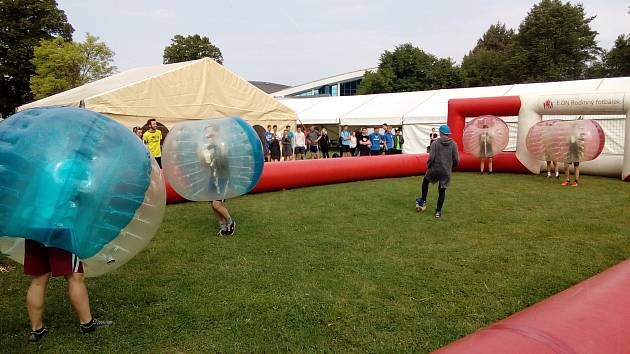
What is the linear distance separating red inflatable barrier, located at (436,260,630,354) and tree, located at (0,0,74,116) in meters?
46.3

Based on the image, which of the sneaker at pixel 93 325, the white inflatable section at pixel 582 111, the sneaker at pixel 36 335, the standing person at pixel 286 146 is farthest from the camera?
the standing person at pixel 286 146

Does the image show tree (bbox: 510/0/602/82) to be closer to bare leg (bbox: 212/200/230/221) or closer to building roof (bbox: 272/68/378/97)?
building roof (bbox: 272/68/378/97)

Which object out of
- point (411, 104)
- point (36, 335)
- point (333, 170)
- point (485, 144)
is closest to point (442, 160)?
point (333, 170)

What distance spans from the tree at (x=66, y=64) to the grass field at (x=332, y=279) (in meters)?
30.1

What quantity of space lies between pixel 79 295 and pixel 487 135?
11316mm

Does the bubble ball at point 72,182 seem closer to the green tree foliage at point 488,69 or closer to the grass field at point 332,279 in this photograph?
the grass field at point 332,279

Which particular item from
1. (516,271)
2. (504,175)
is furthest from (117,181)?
(504,175)

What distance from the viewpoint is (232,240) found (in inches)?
240

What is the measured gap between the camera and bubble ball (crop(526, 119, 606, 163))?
34.2 feet

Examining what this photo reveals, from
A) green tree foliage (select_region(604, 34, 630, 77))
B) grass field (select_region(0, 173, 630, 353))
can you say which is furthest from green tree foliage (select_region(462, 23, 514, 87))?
grass field (select_region(0, 173, 630, 353))

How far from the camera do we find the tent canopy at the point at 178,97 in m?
14.4

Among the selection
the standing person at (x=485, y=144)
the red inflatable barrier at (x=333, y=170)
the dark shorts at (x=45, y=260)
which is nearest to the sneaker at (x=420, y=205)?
the red inflatable barrier at (x=333, y=170)

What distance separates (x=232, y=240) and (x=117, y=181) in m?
3.33

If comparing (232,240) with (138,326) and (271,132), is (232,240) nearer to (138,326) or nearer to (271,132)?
(138,326)
